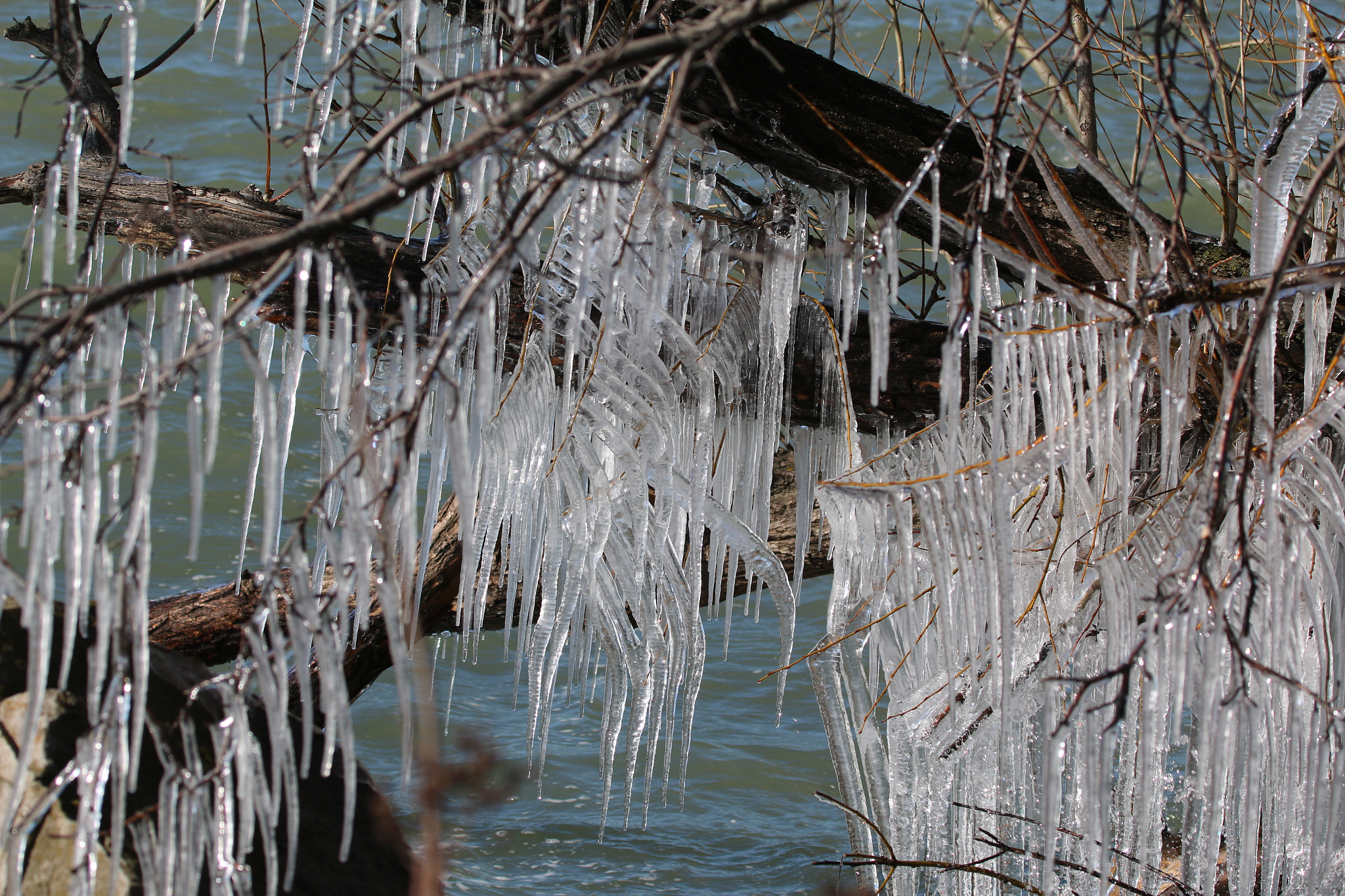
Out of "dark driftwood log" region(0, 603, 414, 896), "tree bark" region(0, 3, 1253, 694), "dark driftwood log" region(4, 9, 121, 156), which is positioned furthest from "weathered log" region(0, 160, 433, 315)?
"dark driftwood log" region(0, 603, 414, 896)

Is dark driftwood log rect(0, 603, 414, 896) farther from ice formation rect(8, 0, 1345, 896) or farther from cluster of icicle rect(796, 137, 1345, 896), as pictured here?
cluster of icicle rect(796, 137, 1345, 896)

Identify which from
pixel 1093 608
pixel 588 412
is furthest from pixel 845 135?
pixel 1093 608

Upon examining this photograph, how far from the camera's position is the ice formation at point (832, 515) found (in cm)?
146

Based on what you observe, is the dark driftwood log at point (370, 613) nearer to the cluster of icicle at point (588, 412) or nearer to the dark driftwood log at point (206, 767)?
the cluster of icicle at point (588, 412)

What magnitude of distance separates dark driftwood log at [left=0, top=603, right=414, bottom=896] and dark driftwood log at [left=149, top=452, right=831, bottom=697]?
3.00 ft

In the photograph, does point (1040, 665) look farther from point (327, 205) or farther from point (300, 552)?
point (327, 205)

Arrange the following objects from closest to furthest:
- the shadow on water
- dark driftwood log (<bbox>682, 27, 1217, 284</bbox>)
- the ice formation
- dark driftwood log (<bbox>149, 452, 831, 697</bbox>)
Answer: the ice formation < dark driftwood log (<bbox>682, 27, 1217, 284</bbox>) < dark driftwood log (<bbox>149, 452, 831, 697</bbox>) < the shadow on water

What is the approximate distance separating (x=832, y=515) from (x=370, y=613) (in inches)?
51.1

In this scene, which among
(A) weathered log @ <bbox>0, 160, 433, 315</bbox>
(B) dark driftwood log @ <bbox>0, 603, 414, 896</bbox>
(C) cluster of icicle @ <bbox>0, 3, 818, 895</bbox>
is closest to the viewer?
(B) dark driftwood log @ <bbox>0, 603, 414, 896</bbox>

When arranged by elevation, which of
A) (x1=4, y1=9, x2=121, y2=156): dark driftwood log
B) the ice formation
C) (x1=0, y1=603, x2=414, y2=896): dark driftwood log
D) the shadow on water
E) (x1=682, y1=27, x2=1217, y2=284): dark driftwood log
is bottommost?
the shadow on water

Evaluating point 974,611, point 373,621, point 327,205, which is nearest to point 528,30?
point 327,205

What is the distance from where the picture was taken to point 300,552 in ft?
4.76

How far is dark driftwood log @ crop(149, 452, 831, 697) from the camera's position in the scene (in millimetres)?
3205

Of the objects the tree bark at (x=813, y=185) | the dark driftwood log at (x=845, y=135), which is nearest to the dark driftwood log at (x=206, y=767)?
the tree bark at (x=813, y=185)
